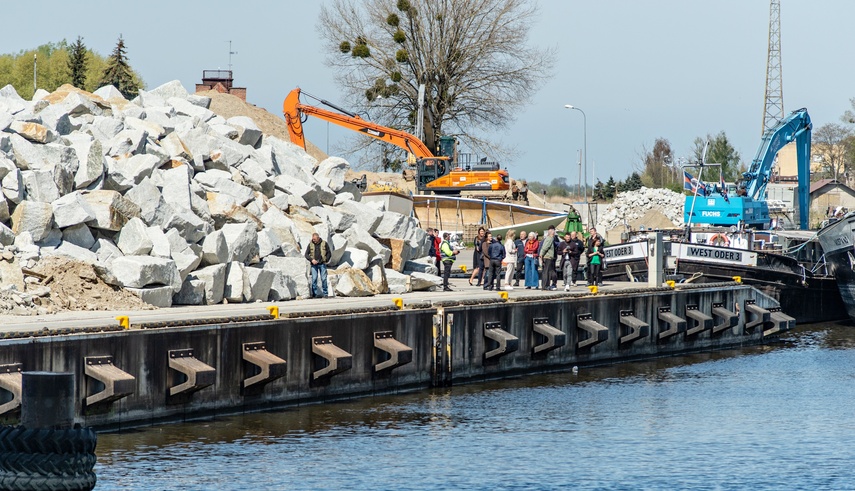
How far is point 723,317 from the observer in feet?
101

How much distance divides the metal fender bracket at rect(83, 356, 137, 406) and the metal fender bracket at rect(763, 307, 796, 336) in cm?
2113

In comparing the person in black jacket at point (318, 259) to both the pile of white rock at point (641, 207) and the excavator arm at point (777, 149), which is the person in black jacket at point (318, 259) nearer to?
the excavator arm at point (777, 149)

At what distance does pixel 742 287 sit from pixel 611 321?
6895 millimetres

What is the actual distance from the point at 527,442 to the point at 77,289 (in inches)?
343

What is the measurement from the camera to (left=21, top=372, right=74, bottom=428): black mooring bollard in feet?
27.4

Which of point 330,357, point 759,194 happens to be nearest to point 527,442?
point 330,357

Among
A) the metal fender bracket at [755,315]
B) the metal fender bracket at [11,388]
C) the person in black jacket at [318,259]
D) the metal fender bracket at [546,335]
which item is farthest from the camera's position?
the metal fender bracket at [755,315]

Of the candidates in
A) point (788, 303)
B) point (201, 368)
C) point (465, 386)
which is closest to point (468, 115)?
point (788, 303)

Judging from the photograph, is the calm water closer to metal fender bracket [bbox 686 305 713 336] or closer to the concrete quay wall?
the concrete quay wall

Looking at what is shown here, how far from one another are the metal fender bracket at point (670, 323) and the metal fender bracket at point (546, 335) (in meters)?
→ 4.75

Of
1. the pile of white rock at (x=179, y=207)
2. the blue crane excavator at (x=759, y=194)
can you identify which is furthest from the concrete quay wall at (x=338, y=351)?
the blue crane excavator at (x=759, y=194)

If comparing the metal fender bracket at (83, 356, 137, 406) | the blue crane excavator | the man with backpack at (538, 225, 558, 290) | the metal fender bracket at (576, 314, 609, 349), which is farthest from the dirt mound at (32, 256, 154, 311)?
the blue crane excavator

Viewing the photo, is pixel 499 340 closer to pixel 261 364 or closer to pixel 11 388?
pixel 261 364

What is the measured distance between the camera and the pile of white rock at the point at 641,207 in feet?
242
